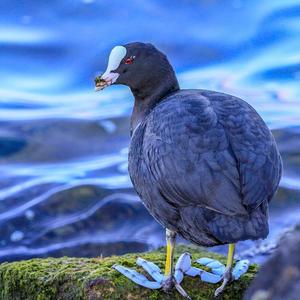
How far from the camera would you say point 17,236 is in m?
9.98

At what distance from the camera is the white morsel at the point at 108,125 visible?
1217 centimetres

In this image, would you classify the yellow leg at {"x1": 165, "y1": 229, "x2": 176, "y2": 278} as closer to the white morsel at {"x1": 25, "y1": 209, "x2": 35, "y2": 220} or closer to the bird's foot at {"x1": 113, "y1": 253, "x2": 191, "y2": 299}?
the bird's foot at {"x1": 113, "y1": 253, "x2": 191, "y2": 299}

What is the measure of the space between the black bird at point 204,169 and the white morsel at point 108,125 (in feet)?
20.5

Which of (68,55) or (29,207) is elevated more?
(68,55)

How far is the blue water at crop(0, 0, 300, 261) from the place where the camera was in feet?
32.6

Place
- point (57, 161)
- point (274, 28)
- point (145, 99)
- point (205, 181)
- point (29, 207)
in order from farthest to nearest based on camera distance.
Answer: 1. point (274, 28)
2. point (57, 161)
3. point (29, 207)
4. point (145, 99)
5. point (205, 181)

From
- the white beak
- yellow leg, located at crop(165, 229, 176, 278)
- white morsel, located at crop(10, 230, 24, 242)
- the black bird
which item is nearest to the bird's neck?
the white beak

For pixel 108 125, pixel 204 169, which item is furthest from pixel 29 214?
pixel 204 169

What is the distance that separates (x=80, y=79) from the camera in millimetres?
13844

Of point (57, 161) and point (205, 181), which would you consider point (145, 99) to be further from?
point (57, 161)

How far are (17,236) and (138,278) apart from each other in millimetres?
4627

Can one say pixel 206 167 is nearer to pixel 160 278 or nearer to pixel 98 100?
pixel 160 278

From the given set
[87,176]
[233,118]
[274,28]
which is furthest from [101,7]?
[233,118]

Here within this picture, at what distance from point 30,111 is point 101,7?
12.4ft
